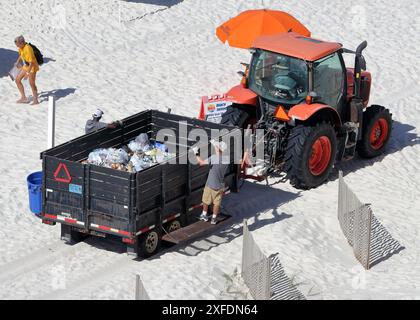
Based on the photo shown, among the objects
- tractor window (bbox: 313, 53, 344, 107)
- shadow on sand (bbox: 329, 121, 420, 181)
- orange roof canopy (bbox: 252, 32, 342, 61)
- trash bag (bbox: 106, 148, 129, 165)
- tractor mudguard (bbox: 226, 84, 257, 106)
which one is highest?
orange roof canopy (bbox: 252, 32, 342, 61)

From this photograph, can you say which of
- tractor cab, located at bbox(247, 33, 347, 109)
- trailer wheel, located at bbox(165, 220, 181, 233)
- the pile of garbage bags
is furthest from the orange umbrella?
trailer wheel, located at bbox(165, 220, 181, 233)

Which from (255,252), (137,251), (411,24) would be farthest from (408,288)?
(411,24)

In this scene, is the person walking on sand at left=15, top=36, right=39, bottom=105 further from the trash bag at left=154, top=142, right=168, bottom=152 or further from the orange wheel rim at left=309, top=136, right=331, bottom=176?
the orange wheel rim at left=309, top=136, right=331, bottom=176

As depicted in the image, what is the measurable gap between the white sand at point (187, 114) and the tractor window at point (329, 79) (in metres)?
1.43

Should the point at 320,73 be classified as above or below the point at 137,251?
above

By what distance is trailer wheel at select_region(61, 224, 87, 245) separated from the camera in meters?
16.7

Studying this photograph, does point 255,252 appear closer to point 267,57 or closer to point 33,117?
point 267,57

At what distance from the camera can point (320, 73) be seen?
19.2 meters

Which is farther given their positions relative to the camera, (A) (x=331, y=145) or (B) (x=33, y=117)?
(B) (x=33, y=117)

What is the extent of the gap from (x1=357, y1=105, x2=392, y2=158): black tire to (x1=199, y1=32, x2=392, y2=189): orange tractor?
1.16 feet

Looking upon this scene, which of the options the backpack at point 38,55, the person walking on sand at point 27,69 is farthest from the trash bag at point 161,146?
the backpack at point 38,55

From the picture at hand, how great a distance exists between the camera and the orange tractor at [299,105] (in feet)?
61.9

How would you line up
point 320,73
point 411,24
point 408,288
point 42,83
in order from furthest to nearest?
point 411,24
point 42,83
point 320,73
point 408,288

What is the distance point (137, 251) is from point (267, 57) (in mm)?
4800
